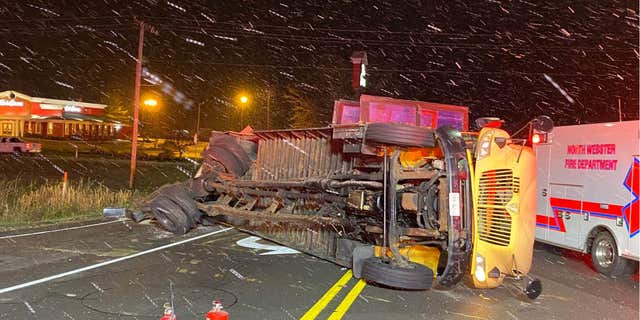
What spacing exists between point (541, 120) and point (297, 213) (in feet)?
15.2

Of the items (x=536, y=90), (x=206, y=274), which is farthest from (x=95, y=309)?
(x=536, y=90)

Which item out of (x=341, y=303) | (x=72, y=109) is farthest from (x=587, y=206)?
(x=72, y=109)

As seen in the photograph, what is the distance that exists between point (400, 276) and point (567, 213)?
6.69 meters

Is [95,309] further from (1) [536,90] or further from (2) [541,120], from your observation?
(1) [536,90]

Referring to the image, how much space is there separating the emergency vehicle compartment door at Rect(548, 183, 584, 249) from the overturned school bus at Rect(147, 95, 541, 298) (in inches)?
130

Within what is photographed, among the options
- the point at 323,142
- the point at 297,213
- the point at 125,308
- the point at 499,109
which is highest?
the point at 499,109

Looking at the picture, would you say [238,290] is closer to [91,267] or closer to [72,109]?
[91,267]

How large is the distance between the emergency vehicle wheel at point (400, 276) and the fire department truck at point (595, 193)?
3.83 metres

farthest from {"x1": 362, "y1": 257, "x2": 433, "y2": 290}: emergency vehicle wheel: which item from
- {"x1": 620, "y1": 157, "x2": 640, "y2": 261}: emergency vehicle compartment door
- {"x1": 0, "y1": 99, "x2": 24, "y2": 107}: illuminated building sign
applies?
{"x1": 0, "y1": 99, "x2": 24, "y2": 107}: illuminated building sign

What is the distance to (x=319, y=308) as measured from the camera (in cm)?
654

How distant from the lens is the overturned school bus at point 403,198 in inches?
228

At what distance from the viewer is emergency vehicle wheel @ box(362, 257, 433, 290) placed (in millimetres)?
5551

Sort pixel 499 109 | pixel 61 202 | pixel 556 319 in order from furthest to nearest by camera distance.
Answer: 1. pixel 499 109
2. pixel 61 202
3. pixel 556 319

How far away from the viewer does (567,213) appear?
10.9 meters
